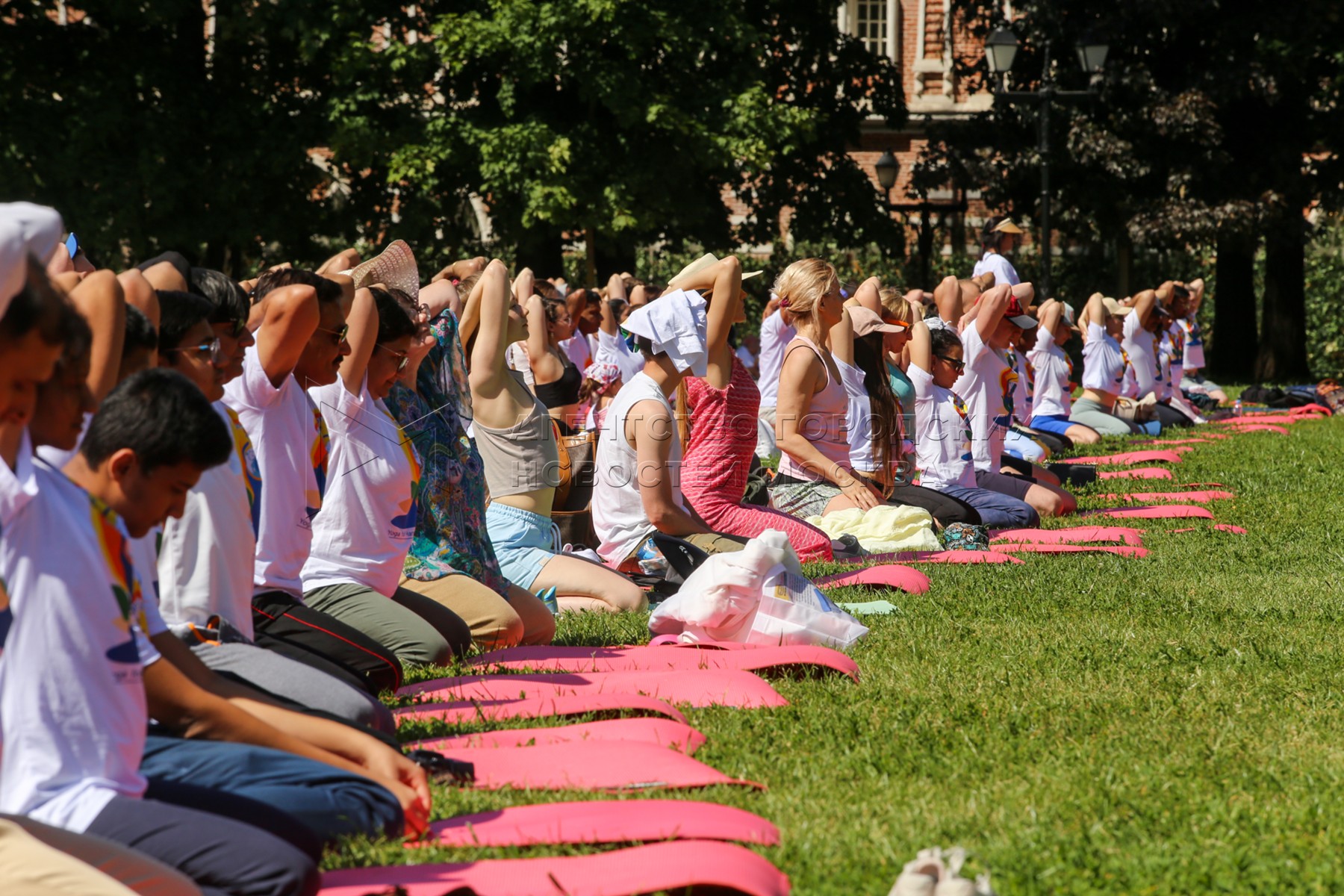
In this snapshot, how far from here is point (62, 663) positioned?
286 centimetres

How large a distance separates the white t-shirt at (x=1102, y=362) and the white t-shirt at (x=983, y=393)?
576 centimetres

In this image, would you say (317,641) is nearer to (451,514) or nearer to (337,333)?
(337,333)

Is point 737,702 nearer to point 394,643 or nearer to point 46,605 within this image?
point 394,643

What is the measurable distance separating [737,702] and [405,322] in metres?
1.95

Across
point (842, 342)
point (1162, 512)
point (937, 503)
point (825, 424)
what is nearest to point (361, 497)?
point (825, 424)

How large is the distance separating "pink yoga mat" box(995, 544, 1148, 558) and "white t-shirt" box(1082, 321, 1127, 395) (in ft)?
25.5

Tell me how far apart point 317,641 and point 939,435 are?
6296 millimetres

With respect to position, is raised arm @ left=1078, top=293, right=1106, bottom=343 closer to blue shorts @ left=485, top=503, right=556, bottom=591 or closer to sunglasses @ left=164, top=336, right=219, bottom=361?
blue shorts @ left=485, top=503, right=556, bottom=591

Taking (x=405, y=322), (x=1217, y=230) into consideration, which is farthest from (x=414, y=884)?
(x=1217, y=230)

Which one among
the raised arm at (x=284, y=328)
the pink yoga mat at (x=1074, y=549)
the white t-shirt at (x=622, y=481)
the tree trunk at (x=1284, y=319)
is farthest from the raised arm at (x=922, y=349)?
the tree trunk at (x=1284, y=319)

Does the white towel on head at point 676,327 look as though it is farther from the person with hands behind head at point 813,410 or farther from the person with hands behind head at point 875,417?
the person with hands behind head at point 875,417

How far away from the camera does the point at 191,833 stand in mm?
3078

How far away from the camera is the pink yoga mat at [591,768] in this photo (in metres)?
4.26

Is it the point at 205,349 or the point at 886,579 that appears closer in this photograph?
the point at 205,349
